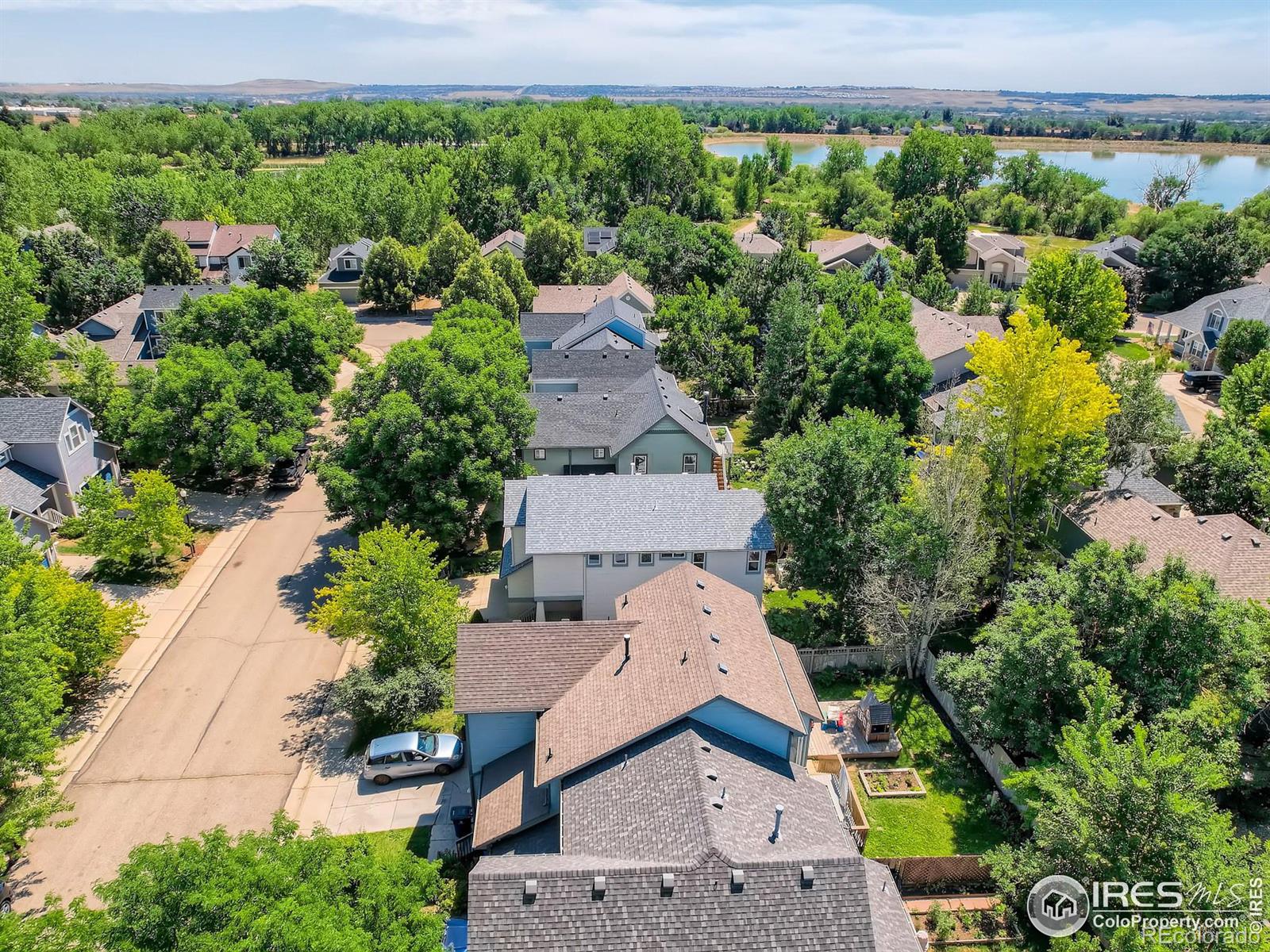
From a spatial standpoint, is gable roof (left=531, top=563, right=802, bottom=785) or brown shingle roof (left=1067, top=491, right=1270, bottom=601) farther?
brown shingle roof (left=1067, top=491, right=1270, bottom=601)

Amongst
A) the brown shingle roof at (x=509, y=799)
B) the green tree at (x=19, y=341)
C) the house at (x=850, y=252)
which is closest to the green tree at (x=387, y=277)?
the green tree at (x=19, y=341)

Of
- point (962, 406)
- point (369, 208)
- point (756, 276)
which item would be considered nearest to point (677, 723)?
point (962, 406)

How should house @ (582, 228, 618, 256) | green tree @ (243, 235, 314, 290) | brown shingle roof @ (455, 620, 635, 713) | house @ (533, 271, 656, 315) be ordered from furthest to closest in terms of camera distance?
house @ (582, 228, 618, 256)
green tree @ (243, 235, 314, 290)
house @ (533, 271, 656, 315)
brown shingle roof @ (455, 620, 635, 713)

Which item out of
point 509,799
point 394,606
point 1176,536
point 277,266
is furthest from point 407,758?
point 277,266

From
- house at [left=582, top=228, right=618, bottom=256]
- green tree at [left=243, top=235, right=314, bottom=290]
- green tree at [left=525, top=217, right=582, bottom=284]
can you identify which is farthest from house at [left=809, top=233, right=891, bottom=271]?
green tree at [left=243, top=235, right=314, bottom=290]

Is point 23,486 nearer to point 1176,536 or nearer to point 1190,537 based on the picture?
point 1176,536

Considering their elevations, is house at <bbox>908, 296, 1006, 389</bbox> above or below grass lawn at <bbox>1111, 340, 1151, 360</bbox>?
above

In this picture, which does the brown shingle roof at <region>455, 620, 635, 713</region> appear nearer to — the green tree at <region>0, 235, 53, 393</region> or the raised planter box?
the raised planter box
